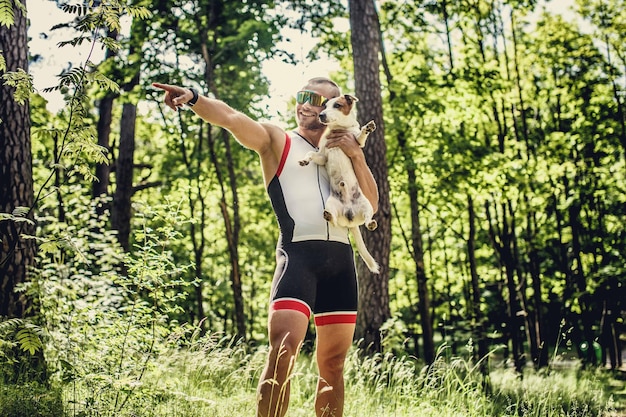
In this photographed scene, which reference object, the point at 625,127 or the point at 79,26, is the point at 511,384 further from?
the point at 625,127

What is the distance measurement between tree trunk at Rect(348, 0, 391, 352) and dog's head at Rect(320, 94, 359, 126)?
176 inches

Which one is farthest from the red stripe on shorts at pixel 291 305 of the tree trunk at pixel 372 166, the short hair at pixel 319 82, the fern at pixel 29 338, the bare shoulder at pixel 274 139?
the tree trunk at pixel 372 166

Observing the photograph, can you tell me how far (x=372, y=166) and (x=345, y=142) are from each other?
182 inches

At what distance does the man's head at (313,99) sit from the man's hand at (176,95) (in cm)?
88

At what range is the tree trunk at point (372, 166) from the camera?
779cm

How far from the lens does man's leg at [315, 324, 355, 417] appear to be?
318 centimetres

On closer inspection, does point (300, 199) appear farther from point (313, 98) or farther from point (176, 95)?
point (176, 95)

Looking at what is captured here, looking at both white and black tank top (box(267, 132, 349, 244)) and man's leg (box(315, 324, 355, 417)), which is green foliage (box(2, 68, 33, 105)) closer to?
white and black tank top (box(267, 132, 349, 244))

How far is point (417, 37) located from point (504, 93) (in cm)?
289

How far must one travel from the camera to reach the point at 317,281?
3.16 meters

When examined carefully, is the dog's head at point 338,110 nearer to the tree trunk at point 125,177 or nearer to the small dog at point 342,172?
the small dog at point 342,172

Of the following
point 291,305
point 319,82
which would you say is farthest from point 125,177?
point 291,305

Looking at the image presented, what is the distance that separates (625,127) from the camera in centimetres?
1485

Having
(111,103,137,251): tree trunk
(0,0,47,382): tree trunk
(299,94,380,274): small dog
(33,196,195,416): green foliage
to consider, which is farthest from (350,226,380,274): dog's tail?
(111,103,137,251): tree trunk
